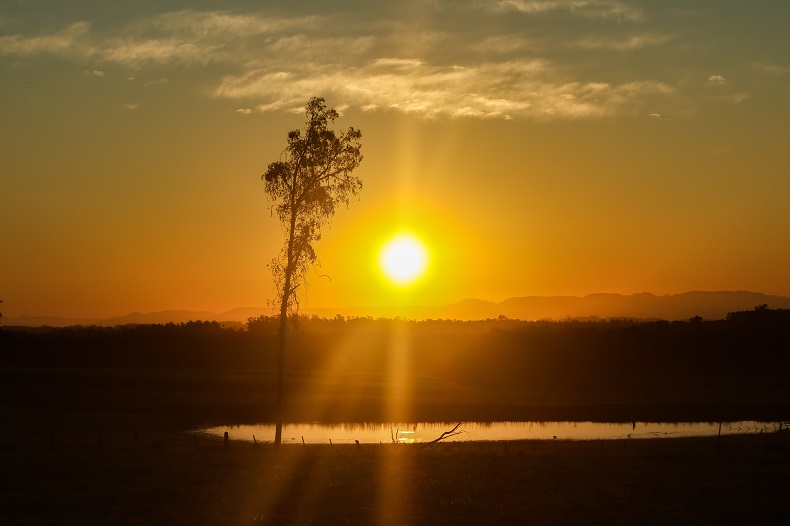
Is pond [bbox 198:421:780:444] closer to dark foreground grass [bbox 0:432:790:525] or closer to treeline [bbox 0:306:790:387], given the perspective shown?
dark foreground grass [bbox 0:432:790:525]

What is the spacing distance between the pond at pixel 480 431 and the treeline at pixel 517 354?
38677mm

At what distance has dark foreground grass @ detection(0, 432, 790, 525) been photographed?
78.0ft

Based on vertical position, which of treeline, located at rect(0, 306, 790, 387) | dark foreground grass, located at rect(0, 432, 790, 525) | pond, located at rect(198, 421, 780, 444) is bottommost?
dark foreground grass, located at rect(0, 432, 790, 525)

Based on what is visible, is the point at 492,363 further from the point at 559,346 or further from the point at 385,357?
the point at 385,357

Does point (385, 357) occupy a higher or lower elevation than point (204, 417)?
higher

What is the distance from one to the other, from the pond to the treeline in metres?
38.7

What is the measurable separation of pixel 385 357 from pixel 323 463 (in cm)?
10370

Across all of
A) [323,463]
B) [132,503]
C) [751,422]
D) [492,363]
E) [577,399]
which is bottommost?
[132,503]

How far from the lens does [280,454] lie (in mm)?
35250

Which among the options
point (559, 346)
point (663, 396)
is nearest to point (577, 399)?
point (663, 396)

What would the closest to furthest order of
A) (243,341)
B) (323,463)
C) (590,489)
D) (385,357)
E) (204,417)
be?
1. (590,489)
2. (323,463)
3. (204,417)
4. (243,341)
5. (385,357)

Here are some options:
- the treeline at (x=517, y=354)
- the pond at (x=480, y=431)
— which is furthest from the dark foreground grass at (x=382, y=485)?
the treeline at (x=517, y=354)

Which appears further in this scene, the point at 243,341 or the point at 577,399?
the point at 243,341

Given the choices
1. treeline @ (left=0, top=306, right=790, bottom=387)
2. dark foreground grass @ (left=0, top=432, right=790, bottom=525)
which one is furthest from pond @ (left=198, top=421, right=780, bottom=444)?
treeline @ (left=0, top=306, right=790, bottom=387)
